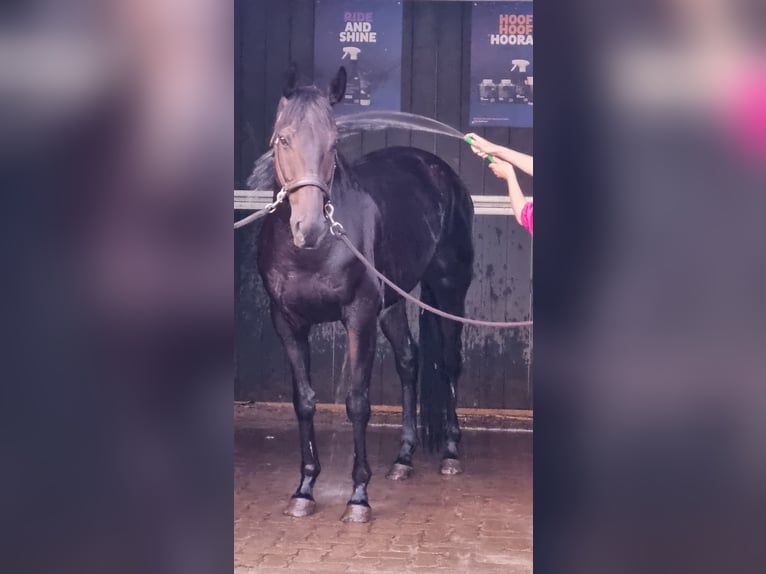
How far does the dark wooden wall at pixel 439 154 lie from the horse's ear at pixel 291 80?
219cm

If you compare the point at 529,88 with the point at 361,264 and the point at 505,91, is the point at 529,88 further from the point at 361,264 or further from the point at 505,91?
the point at 361,264

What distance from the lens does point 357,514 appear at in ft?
15.5

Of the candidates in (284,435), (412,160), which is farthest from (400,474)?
(412,160)

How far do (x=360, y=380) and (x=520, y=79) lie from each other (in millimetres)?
2657

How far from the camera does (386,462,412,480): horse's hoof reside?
18.0ft

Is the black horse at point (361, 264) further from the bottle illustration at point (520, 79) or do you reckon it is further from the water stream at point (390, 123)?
the bottle illustration at point (520, 79)

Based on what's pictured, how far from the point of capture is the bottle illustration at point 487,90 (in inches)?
259

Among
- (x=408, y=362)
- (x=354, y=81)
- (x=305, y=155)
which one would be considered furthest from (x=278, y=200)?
(x=354, y=81)

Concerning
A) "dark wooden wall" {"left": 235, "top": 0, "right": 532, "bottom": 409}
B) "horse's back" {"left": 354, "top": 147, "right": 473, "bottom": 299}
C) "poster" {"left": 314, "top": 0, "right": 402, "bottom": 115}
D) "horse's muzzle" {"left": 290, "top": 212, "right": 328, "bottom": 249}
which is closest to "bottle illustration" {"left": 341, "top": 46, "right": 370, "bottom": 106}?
"poster" {"left": 314, "top": 0, "right": 402, "bottom": 115}

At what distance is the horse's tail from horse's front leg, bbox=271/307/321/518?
106 cm

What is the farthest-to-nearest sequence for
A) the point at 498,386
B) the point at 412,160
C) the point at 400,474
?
the point at 498,386, the point at 412,160, the point at 400,474

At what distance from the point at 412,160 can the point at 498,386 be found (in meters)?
1.79
